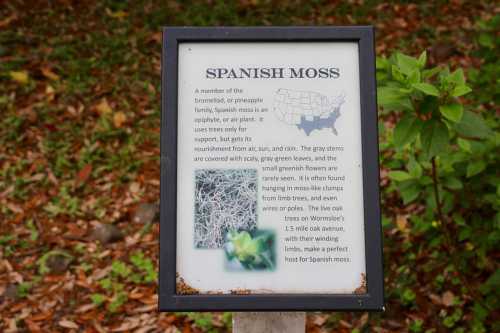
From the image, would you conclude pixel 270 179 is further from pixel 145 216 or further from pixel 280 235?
pixel 145 216

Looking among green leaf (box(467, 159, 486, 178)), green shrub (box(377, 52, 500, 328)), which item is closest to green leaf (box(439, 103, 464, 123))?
green shrub (box(377, 52, 500, 328))

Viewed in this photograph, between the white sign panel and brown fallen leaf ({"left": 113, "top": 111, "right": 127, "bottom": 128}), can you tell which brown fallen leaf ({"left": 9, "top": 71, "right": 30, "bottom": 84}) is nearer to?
brown fallen leaf ({"left": 113, "top": 111, "right": 127, "bottom": 128})

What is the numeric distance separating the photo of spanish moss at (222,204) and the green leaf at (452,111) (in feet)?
2.48

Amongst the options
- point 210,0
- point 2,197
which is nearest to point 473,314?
point 2,197

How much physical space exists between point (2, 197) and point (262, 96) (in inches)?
130

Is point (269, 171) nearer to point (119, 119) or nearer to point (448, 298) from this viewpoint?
point (448, 298)

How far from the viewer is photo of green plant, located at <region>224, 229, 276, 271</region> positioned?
6.09 feet

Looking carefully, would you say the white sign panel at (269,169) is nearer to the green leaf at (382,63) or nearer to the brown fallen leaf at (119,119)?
the green leaf at (382,63)

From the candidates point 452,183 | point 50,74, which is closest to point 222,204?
point 452,183

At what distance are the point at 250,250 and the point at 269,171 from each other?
27 centimetres

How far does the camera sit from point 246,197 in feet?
6.25

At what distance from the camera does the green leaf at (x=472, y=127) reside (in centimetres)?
231

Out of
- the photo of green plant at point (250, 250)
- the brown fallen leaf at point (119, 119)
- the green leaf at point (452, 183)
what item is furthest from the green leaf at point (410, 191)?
the brown fallen leaf at point (119, 119)

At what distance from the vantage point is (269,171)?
191 centimetres
